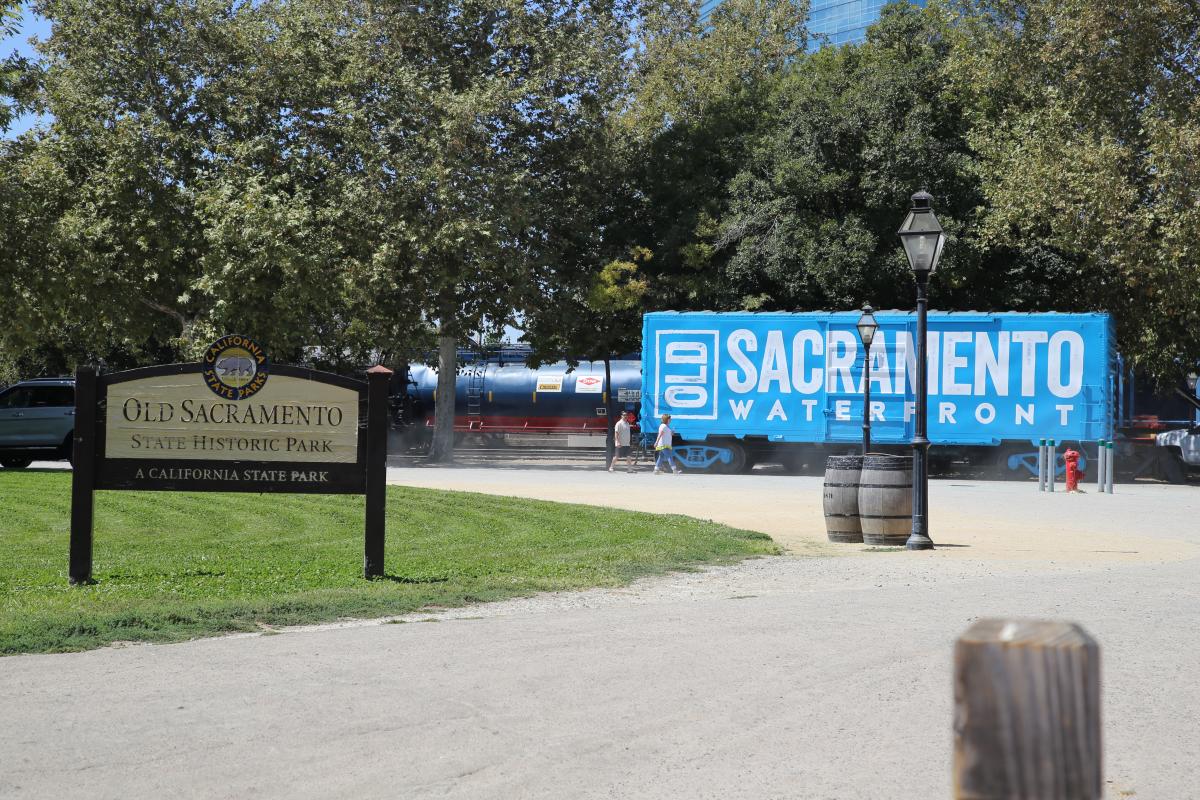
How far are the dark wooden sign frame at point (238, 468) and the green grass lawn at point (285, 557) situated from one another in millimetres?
710

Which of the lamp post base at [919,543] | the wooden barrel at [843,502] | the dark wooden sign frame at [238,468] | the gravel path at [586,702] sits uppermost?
the dark wooden sign frame at [238,468]

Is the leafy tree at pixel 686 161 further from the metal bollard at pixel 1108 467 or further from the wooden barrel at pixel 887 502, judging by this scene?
the wooden barrel at pixel 887 502

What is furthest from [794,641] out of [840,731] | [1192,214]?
[1192,214]

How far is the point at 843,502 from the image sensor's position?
48.8 ft

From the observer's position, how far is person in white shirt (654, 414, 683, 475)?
3278cm

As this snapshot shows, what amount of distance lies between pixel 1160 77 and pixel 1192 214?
156 inches

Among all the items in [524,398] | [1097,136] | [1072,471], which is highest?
[1097,136]

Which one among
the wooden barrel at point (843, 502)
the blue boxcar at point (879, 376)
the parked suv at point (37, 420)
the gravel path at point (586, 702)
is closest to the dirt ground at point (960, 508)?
the wooden barrel at point (843, 502)

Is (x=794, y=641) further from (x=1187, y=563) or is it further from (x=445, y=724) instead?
(x=1187, y=563)

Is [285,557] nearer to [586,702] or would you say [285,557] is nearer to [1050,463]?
[586,702]

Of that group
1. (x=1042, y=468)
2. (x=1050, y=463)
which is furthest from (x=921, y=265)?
(x=1042, y=468)

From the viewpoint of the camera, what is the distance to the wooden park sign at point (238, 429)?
10562 mm

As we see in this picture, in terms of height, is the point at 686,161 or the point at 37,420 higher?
the point at 686,161

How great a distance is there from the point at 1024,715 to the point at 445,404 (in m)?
38.3
